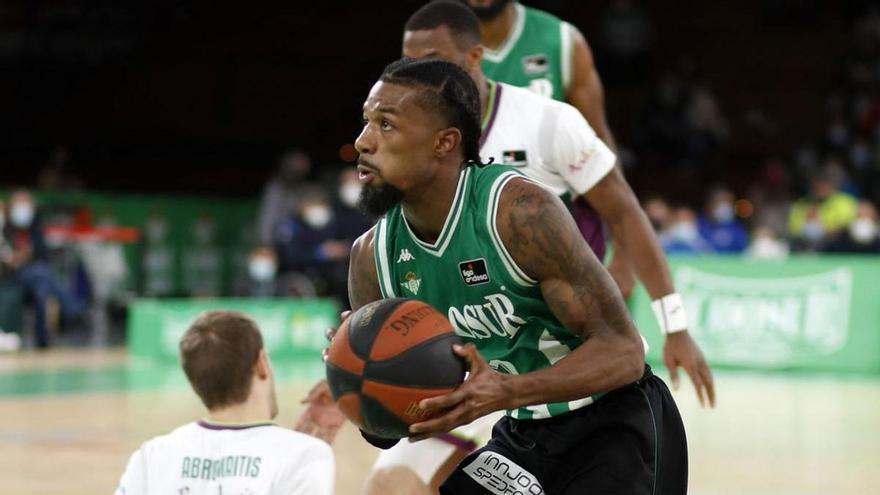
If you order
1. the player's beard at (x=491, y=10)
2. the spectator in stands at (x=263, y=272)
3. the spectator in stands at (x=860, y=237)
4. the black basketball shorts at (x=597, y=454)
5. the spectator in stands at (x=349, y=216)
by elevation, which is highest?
the player's beard at (x=491, y=10)

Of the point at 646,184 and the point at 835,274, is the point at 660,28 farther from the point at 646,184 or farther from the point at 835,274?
the point at 835,274

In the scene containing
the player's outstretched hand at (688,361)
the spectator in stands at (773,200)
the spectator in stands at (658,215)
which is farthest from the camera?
the spectator in stands at (773,200)

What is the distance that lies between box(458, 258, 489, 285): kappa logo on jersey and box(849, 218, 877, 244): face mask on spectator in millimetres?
14211

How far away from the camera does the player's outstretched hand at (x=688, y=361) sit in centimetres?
477

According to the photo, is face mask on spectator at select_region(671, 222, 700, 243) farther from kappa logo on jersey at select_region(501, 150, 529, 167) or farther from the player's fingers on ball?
the player's fingers on ball

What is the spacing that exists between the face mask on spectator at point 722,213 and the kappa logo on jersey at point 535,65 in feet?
48.6

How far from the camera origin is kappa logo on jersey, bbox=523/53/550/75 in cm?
559

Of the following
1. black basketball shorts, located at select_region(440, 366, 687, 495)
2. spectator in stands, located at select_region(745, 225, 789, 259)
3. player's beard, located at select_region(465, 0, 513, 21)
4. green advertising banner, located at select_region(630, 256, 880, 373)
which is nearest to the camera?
black basketball shorts, located at select_region(440, 366, 687, 495)

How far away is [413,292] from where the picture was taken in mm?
3961

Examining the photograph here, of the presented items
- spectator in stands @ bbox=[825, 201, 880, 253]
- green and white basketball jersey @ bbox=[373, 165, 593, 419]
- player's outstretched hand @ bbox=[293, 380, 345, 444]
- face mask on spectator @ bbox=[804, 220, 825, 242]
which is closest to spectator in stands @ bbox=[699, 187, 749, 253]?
face mask on spectator @ bbox=[804, 220, 825, 242]

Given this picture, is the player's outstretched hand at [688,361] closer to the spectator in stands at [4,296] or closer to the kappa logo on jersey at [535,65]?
the kappa logo on jersey at [535,65]

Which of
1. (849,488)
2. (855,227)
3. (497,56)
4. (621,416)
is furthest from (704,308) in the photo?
(621,416)

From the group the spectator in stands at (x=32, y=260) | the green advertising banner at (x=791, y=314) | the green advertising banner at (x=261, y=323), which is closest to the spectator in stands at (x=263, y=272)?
the green advertising banner at (x=261, y=323)

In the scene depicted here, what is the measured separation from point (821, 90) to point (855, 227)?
8633 millimetres
